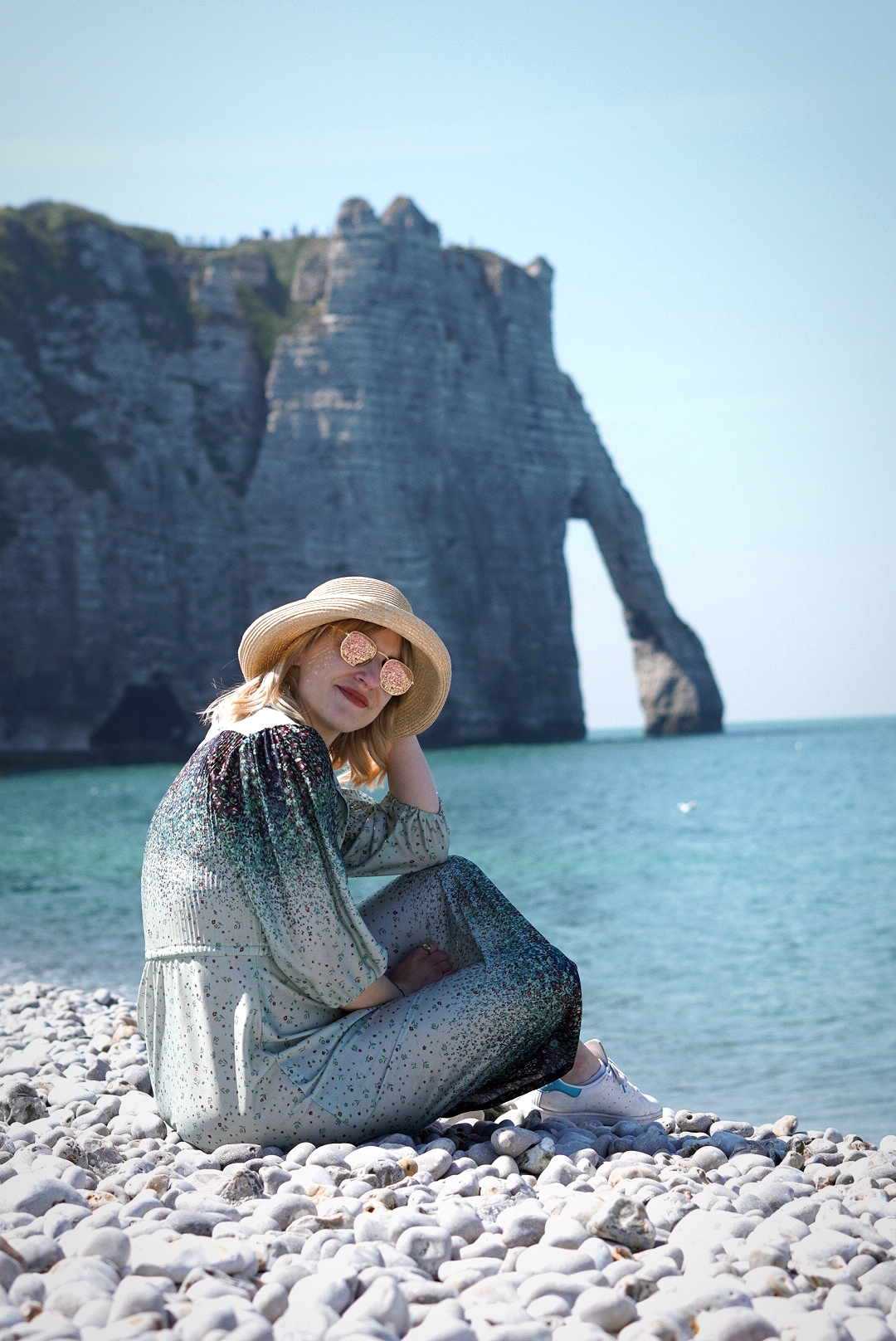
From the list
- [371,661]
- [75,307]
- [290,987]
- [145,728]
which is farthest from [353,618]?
[75,307]

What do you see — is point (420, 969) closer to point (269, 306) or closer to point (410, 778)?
point (410, 778)

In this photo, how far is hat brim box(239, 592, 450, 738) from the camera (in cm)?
366

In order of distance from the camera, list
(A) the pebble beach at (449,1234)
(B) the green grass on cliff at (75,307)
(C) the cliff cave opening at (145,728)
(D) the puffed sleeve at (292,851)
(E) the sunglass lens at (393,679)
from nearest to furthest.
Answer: (A) the pebble beach at (449,1234)
(D) the puffed sleeve at (292,851)
(E) the sunglass lens at (393,679)
(B) the green grass on cliff at (75,307)
(C) the cliff cave opening at (145,728)

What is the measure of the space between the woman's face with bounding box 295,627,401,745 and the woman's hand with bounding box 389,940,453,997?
Result: 717 mm

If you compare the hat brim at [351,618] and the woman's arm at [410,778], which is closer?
the hat brim at [351,618]

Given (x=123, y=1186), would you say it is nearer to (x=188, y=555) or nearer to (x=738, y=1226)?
(x=738, y=1226)

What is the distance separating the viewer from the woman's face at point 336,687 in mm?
3725

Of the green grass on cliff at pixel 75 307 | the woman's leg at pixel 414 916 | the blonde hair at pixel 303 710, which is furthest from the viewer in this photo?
the green grass on cliff at pixel 75 307

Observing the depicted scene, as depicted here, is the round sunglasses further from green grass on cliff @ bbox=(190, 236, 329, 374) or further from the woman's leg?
green grass on cliff @ bbox=(190, 236, 329, 374)

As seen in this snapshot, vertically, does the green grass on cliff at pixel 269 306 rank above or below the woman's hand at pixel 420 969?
above

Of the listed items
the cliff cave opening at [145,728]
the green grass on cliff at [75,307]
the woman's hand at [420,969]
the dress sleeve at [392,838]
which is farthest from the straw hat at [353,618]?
the cliff cave opening at [145,728]

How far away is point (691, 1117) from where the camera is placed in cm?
409

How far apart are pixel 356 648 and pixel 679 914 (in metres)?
10.2

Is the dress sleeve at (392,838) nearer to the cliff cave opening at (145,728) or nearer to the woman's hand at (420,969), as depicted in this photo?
the woman's hand at (420,969)
